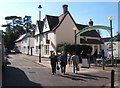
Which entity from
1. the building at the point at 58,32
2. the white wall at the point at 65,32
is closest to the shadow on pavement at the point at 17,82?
the building at the point at 58,32

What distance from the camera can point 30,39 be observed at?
4572 cm

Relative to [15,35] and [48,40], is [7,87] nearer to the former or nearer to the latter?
[48,40]

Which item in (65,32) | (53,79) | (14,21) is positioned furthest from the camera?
(14,21)

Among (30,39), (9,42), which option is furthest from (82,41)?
(9,42)

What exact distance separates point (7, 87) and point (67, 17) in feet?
80.9

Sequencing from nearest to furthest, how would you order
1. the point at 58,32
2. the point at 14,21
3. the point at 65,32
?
the point at 58,32 → the point at 65,32 → the point at 14,21

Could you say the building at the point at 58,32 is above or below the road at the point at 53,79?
above

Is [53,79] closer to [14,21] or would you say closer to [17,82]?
[17,82]

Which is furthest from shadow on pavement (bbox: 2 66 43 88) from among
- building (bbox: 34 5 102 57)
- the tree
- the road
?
the tree

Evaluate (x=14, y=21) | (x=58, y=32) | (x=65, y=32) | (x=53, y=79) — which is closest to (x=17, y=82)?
(x=53, y=79)

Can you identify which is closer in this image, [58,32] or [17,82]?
[17,82]

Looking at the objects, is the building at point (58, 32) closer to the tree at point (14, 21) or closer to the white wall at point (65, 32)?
the white wall at point (65, 32)

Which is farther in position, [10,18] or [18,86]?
[10,18]

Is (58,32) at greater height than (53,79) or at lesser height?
greater
